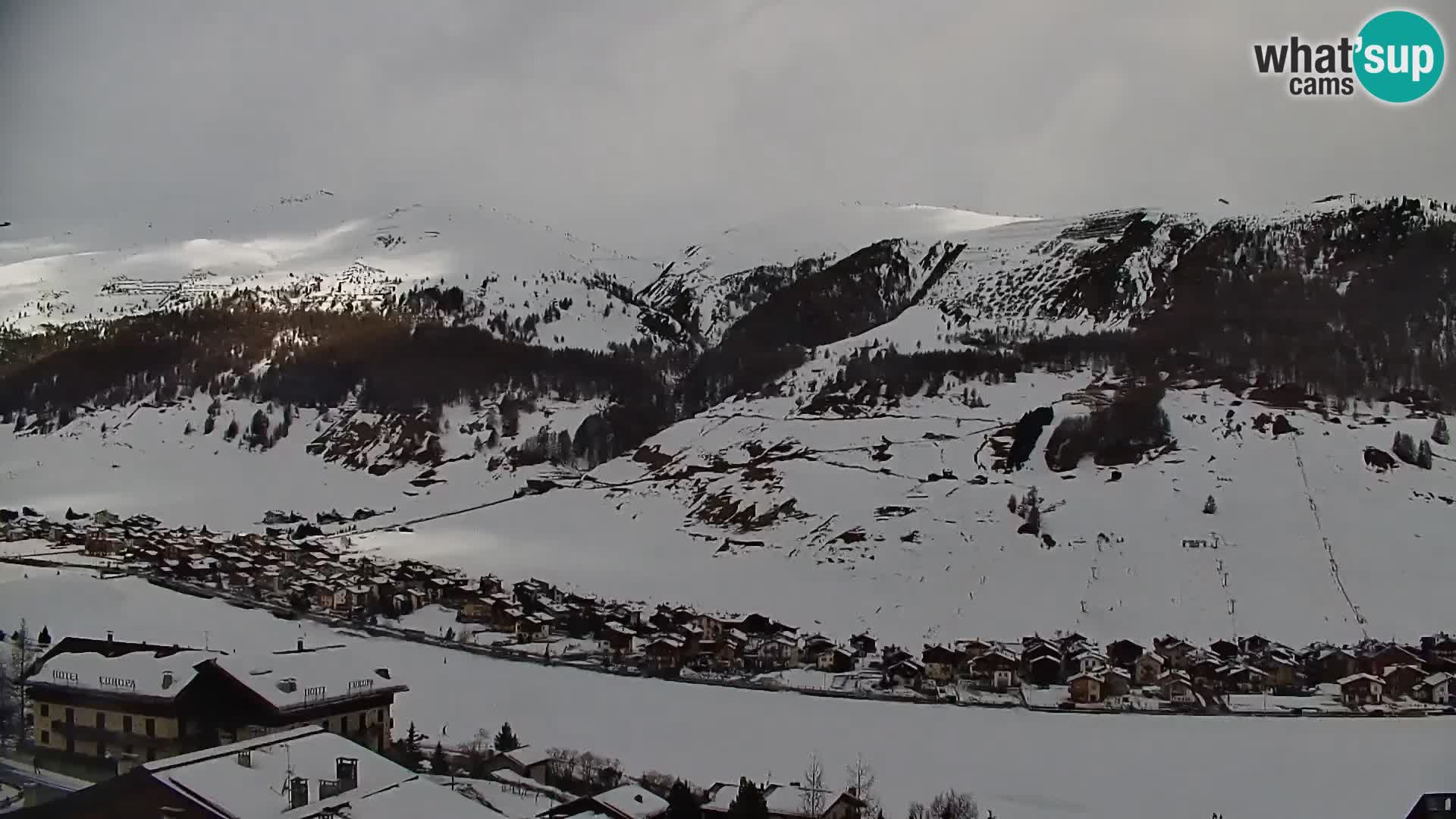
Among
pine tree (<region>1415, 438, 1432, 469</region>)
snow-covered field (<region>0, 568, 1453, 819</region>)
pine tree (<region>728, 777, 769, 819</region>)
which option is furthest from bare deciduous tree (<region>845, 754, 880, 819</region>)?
pine tree (<region>1415, 438, 1432, 469</region>)

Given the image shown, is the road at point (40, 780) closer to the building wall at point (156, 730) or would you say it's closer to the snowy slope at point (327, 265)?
the building wall at point (156, 730)

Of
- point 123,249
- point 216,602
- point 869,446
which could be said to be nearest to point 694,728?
point 216,602

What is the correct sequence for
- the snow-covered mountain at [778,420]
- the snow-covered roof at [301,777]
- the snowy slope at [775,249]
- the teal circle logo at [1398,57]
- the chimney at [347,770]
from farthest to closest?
the snowy slope at [775,249] < the snow-covered mountain at [778,420] < the teal circle logo at [1398,57] < the chimney at [347,770] < the snow-covered roof at [301,777]

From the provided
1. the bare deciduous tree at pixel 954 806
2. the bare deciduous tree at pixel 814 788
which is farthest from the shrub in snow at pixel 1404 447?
the bare deciduous tree at pixel 814 788

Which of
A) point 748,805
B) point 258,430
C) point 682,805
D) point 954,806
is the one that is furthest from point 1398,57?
point 258,430

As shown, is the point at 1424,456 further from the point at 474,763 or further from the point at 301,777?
the point at 301,777

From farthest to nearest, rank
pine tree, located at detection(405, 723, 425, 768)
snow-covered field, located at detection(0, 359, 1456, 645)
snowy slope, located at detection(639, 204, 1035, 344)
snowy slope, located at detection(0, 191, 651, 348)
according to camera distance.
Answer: snowy slope, located at detection(639, 204, 1035, 344)
snowy slope, located at detection(0, 191, 651, 348)
snow-covered field, located at detection(0, 359, 1456, 645)
pine tree, located at detection(405, 723, 425, 768)

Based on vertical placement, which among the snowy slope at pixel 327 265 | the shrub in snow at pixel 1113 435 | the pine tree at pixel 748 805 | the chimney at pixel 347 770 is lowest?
the pine tree at pixel 748 805

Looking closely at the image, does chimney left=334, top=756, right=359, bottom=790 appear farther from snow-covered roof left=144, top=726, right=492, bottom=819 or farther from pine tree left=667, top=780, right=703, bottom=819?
pine tree left=667, top=780, right=703, bottom=819
